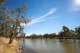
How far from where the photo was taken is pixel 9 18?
35.5 metres

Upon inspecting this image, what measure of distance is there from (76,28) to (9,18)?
129 m

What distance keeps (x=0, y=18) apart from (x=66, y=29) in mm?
134475

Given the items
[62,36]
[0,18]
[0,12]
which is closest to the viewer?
[0,12]

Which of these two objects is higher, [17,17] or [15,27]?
[17,17]

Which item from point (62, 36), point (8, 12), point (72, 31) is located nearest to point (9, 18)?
point (8, 12)

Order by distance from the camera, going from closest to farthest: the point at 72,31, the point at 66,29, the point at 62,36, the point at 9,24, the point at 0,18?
the point at 0,18
the point at 9,24
the point at 72,31
the point at 66,29
the point at 62,36

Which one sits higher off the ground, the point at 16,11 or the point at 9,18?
the point at 16,11

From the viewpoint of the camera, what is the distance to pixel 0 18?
34.8m

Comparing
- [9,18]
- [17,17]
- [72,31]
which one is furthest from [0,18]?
[72,31]

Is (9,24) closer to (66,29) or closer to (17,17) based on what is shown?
(17,17)

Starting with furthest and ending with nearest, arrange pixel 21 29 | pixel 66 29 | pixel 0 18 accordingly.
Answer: pixel 66 29 → pixel 21 29 → pixel 0 18

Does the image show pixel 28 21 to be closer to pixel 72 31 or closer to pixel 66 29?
pixel 72 31

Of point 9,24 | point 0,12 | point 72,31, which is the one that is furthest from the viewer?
point 72,31

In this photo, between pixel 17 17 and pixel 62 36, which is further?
pixel 62 36
